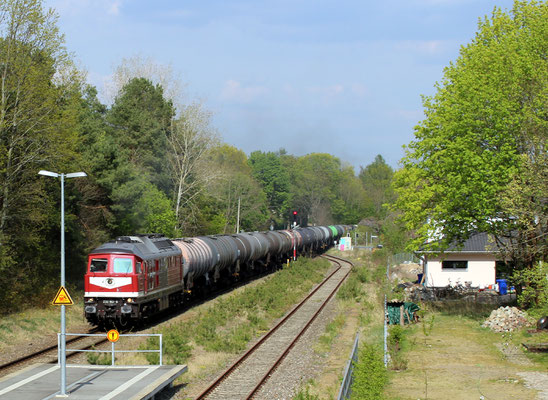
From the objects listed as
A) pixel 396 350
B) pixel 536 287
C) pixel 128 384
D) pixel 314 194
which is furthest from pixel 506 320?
pixel 314 194

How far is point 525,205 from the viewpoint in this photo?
25.4 meters

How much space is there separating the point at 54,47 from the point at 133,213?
16369 mm

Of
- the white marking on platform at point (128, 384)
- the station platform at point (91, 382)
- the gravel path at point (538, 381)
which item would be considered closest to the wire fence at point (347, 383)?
the station platform at point (91, 382)

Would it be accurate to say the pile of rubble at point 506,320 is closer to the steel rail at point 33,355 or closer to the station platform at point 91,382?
the station platform at point 91,382

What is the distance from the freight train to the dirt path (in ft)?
35.2

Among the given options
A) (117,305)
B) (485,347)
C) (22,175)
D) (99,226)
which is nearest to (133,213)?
(99,226)

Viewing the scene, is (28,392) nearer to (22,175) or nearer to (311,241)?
(22,175)

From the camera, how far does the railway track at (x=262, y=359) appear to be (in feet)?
52.5

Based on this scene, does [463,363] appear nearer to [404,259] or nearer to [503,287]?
[503,287]

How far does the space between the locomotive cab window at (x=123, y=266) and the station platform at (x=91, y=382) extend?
20.8 ft

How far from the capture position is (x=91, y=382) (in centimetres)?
1563

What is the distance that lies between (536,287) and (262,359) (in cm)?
1451

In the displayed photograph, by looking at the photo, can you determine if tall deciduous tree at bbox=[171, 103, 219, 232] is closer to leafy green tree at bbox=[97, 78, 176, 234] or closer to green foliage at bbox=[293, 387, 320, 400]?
leafy green tree at bbox=[97, 78, 176, 234]

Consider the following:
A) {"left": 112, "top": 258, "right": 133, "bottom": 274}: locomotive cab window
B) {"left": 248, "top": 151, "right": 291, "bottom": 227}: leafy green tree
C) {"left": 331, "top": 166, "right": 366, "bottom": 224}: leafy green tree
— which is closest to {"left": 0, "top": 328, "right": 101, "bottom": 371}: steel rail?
{"left": 112, "top": 258, "right": 133, "bottom": 274}: locomotive cab window
